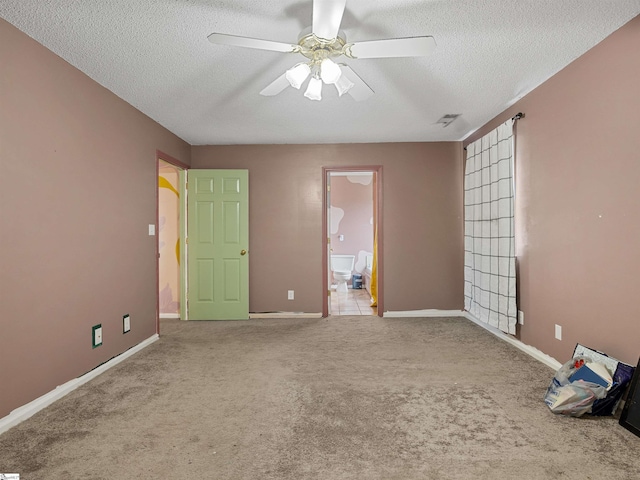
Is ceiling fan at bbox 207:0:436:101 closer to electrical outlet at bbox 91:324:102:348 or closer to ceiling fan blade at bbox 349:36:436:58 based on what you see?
ceiling fan blade at bbox 349:36:436:58

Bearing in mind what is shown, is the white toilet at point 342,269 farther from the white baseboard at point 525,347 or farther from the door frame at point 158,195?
the door frame at point 158,195

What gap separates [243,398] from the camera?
2.38 m

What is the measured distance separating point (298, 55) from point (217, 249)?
289 cm

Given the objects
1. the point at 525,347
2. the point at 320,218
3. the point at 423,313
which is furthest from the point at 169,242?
the point at 525,347

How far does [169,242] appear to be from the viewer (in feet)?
15.8

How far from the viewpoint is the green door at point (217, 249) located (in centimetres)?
462

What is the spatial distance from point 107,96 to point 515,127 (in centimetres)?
368

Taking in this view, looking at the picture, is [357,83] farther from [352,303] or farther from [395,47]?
[352,303]

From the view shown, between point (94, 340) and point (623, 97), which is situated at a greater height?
point (623, 97)

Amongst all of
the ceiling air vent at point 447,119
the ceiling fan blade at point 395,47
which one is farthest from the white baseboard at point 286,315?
the ceiling fan blade at point 395,47

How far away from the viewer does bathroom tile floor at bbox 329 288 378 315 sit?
506 centimetres

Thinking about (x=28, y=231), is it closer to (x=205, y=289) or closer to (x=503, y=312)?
(x=205, y=289)

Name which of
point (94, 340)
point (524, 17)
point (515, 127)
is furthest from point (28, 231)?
point (515, 127)

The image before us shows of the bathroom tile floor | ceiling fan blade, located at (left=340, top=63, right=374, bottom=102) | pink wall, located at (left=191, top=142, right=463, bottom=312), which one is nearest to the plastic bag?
ceiling fan blade, located at (left=340, top=63, right=374, bottom=102)
